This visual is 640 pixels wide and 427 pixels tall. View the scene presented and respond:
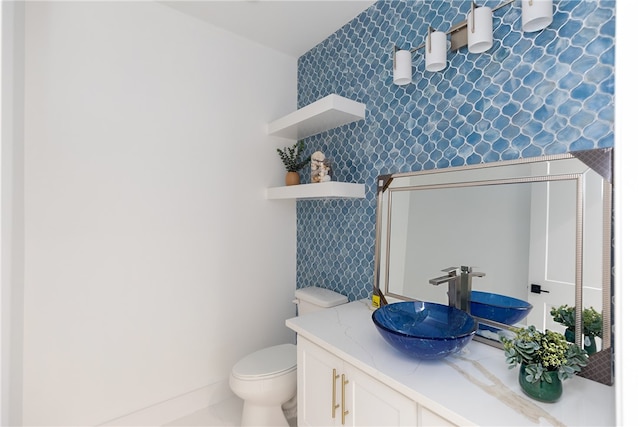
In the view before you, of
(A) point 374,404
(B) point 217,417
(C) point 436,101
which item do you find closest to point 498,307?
(A) point 374,404

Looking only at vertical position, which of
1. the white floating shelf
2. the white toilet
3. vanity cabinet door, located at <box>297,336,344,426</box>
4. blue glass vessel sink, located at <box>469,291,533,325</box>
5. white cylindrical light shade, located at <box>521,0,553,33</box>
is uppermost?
white cylindrical light shade, located at <box>521,0,553,33</box>

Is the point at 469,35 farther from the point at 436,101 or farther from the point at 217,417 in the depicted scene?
the point at 217,417

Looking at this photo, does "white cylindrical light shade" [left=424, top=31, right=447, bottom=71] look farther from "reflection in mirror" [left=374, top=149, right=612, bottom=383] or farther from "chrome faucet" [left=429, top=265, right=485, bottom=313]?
"chrome faucet" [left=429, top=265, right=485, bottom=313]

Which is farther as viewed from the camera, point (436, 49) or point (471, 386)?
point (436, 49)

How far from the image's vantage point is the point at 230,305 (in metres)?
2.16

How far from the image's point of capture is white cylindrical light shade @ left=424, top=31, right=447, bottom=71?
1432 mm

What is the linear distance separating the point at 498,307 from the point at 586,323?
30 cm

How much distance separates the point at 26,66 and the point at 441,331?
2.30m

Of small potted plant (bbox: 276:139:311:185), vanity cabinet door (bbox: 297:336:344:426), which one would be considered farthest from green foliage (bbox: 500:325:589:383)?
small potted plant (bbox: 276:139:311:185)

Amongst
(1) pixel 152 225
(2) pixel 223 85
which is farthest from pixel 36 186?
(2) pixel 223 85

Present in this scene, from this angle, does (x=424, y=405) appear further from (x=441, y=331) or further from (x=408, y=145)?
(x=408, y=145)

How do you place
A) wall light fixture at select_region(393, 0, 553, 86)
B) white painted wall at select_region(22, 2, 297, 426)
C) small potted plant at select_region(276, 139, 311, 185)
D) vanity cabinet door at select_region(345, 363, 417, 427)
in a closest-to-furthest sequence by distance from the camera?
vanity cabinet door at select_region(345, 363, 417, 427), wall light fixture at select_region(393, 0, 553, 86), white painted wall at select_region(22, 2, 297, 426), small potted plant at select_region(276, 139, 311, 185)

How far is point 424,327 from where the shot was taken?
1.42 metres

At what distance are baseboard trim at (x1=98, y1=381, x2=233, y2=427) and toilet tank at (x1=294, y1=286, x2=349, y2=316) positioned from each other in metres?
0.75
